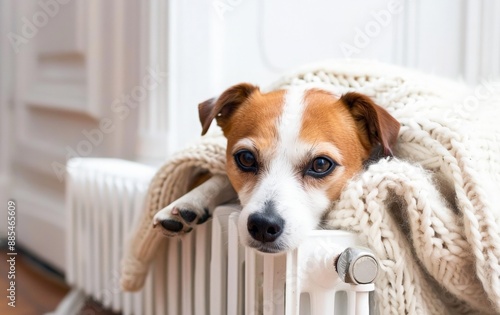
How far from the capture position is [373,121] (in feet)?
3.55

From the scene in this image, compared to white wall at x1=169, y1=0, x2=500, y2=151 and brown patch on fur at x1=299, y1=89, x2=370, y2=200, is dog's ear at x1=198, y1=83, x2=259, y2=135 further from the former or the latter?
white wall at x1=169, y1=0, x2=500, y2=151

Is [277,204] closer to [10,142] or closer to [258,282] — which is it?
[258,282]

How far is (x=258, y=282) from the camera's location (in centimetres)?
101

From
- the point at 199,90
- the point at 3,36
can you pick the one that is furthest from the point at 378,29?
the point at 3,36

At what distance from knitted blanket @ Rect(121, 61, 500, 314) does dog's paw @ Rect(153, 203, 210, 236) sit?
289mm

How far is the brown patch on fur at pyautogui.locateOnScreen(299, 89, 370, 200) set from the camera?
1054 millimetres

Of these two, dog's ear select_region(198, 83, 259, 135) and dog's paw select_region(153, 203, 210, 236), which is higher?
dog's ear select_region(198, 83, 259, 135)

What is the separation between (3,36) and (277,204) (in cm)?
261

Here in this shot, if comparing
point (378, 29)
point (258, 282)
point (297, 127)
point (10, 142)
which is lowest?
point (10, 142)

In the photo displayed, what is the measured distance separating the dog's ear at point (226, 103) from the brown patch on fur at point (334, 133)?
148mm

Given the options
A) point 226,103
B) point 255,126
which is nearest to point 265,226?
point 255,126

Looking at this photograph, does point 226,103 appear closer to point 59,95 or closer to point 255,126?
point 255,126

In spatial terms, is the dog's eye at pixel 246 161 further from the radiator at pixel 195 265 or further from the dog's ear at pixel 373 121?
the dog's ear at pixel 373 121

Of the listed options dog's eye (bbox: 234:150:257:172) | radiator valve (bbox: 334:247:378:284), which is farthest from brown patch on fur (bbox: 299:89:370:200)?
radiator valve (bbox: 334:247:378:284)
